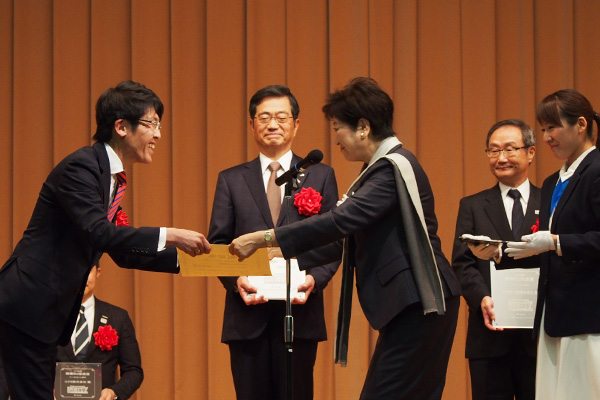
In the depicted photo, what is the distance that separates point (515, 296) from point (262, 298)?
1.13 m

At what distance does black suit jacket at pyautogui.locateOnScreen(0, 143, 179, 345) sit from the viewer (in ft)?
8.33

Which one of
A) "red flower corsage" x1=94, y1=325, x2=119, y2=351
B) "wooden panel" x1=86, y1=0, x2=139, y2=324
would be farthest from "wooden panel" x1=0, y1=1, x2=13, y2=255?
"red flower corsage" x1=94, y1=325, x2=119, y2=351

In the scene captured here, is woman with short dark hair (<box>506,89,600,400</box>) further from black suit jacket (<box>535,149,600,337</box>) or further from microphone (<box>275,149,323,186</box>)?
microphone (<box>275,149,323,186</box>)

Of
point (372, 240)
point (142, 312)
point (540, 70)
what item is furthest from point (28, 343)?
point (540, 70)

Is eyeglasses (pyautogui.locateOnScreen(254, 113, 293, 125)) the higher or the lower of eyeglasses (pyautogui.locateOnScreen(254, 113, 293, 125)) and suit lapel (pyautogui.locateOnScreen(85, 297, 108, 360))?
the higher

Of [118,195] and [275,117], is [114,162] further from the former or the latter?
[275,117]

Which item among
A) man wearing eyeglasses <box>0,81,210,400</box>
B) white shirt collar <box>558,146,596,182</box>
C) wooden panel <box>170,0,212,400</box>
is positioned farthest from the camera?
wooden panel <box>170,0,212,400</box>

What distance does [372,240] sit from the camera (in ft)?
8.75

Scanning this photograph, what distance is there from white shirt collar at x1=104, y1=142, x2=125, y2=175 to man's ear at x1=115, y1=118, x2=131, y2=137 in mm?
89

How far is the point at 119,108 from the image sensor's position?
294 cm

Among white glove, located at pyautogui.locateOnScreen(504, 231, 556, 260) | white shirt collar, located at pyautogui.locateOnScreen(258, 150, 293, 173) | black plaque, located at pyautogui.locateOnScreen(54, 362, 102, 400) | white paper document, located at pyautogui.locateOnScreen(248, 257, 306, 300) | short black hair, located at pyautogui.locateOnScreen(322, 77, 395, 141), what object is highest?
short black hair, located at pyautogui.locateOnScreen(322, 77, 395, 141)

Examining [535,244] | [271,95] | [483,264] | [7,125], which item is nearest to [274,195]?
[271,95]

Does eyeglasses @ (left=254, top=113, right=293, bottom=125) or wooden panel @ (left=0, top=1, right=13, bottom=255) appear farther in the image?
wooden panel @ (left=0, top=1, right=13, bottom=255)

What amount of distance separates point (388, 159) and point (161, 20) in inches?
123
